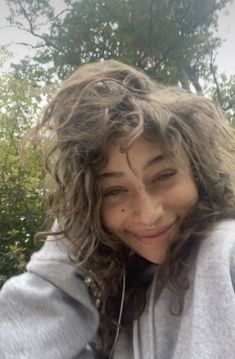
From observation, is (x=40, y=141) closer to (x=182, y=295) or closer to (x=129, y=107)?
(x=129, y=107)

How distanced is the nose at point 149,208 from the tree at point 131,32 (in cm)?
512

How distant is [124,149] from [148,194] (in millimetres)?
145

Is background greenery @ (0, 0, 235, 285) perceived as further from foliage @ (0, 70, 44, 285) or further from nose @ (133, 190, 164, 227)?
nose @ (133, 190, 164, 227)

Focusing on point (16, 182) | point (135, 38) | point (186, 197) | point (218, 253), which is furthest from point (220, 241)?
point (135, 38)

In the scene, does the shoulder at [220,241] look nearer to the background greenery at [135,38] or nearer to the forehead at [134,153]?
the forehead at [134,153]

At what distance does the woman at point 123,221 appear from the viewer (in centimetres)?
109

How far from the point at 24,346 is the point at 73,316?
0.17 metres

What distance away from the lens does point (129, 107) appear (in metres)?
1.12

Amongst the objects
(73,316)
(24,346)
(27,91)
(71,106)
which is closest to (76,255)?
(73,316)

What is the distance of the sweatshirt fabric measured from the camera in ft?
2.95

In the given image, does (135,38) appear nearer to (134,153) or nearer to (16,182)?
(16,182)

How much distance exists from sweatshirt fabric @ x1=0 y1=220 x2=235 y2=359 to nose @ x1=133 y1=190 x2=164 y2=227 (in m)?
0.14

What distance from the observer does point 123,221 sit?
3.92 ft

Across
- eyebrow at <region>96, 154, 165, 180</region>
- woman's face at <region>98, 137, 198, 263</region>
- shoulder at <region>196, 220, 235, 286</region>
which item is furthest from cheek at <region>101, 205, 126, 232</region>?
shoulder at <region>196, 220, 235, 286</region>
